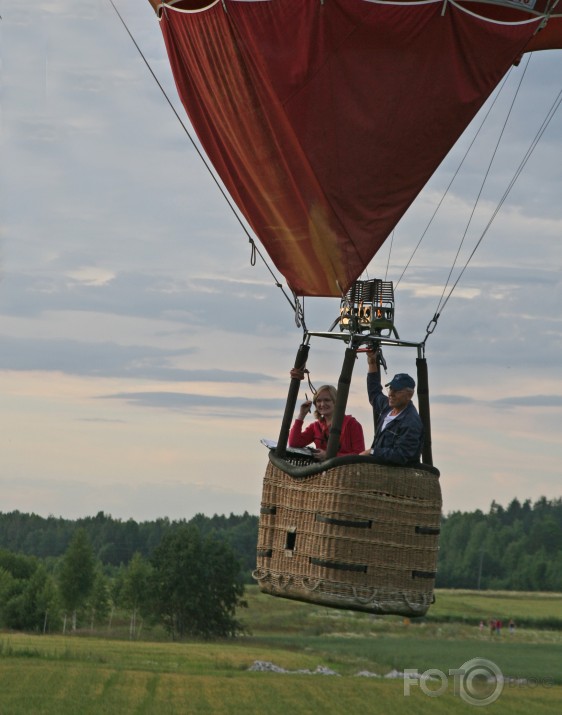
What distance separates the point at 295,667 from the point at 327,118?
146ft

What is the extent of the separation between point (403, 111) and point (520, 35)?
1170 millimetres

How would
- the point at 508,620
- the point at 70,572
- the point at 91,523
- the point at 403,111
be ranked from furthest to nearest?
the point at 91,523 → the point at 70,572 → the point at 508,620 → the point at 403,111

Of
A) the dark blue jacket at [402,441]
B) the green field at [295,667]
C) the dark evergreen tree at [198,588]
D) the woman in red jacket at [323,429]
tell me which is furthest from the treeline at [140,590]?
the dark blue jacket at [402,441]

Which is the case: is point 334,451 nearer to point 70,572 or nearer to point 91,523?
point 70,572

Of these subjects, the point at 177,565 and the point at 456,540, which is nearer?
the point at 177,565

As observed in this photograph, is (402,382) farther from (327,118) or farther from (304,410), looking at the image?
(327,118)

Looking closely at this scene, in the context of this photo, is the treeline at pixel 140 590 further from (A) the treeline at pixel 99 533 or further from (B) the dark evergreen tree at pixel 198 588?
(A) the treeline at pixel 99 533

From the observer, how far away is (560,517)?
116250mm

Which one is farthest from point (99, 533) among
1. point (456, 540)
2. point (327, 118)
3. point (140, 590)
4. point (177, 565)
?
point (327, 118)

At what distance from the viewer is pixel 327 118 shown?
9.81m

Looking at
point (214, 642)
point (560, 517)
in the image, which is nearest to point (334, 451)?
point (214, 642)

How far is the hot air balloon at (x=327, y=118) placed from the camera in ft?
30.5

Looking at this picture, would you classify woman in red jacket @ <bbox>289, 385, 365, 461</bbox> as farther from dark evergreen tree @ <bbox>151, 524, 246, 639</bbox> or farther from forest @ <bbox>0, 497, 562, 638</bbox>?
dark evergreen tree @ <bbox>151, 524, 246, 639</bbox>

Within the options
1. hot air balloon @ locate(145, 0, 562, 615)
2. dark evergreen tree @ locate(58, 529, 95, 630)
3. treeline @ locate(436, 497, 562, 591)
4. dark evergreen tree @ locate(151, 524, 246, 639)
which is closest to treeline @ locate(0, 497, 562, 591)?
treeline @ locate(436, 497, 562, 591)
